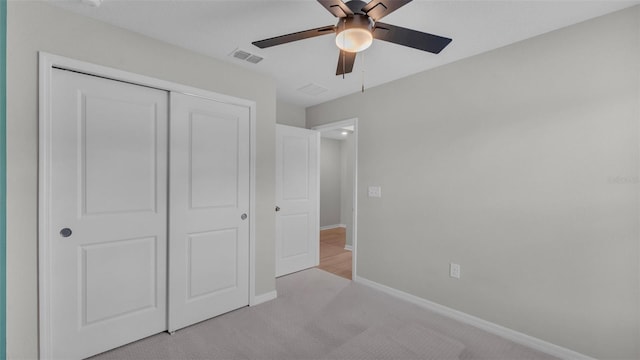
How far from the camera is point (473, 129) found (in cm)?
242

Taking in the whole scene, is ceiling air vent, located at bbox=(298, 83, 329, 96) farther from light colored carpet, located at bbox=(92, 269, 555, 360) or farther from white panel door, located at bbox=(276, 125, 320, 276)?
light colored carpet, located at bbox=(92, 269, 555, 360)

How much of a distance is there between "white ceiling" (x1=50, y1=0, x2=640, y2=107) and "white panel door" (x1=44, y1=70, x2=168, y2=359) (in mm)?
512

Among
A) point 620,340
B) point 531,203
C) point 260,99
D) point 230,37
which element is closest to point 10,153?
point 230,37

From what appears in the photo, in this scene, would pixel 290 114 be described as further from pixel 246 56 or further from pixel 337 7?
pixel 337 7

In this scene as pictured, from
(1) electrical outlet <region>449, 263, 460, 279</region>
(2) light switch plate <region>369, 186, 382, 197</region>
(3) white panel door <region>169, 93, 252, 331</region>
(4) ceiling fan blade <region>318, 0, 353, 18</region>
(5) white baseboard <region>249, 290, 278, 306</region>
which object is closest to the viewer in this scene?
(4) ceiling fan blade <region>318, 0, 353, 18</region>

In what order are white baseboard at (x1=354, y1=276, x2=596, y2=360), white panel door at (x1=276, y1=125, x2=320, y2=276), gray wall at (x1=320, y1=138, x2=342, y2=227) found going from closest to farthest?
1. white baseboard at (x1=354, y1=276, x2=596, y2=360)
2. white panel door at (x1=276, y1=125, x2=320, y2=276)
3. gray wall at (x1=320, y1=138, x2=342, y2=227)

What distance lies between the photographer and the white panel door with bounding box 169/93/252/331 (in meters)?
2.29

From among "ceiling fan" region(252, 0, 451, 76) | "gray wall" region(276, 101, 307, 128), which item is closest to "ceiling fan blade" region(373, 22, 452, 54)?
"ceiling fan" region(252, 0, 451, 76)

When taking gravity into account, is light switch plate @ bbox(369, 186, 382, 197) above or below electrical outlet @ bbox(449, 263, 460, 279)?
above

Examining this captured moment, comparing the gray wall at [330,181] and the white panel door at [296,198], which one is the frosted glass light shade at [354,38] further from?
the gray wall at [330,181]

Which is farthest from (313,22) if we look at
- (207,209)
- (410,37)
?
(207,209)

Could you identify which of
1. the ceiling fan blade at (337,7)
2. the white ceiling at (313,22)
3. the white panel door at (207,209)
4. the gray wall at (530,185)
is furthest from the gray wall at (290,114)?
the ceiling fan blade at (337,7)

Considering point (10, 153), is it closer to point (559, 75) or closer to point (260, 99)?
point (260, 99)

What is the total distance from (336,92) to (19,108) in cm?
278
